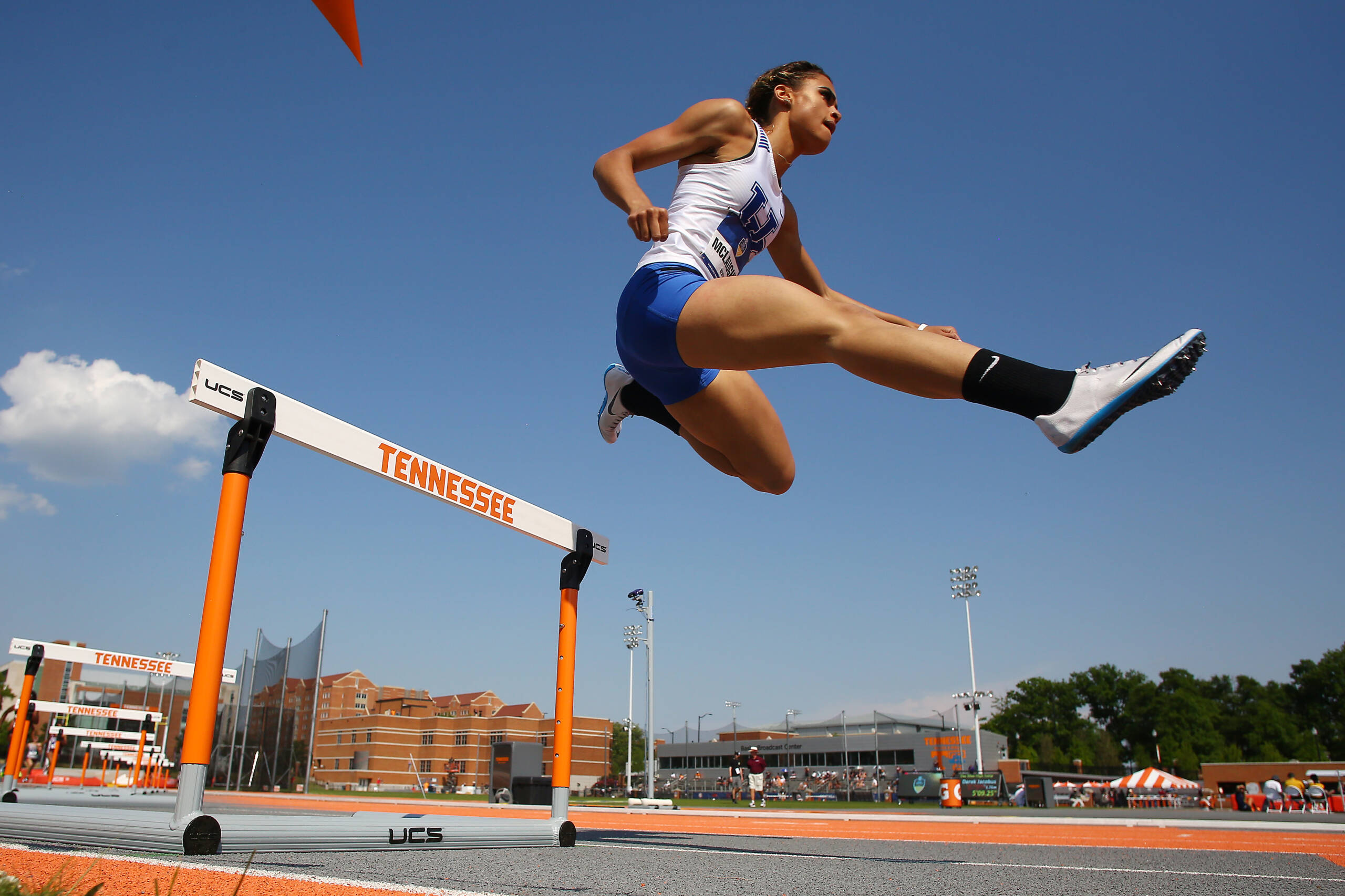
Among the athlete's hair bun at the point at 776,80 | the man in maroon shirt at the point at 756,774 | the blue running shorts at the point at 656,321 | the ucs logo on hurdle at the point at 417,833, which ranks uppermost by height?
the athlete's hair bun at the point at 776,80

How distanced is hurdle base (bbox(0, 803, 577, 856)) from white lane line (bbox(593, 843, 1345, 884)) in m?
0.94

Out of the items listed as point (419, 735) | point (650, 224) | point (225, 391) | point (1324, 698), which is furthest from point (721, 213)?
point (419, 735)

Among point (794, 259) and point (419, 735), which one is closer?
point (794, 259)

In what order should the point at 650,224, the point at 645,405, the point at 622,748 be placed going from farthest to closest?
the point at 622,748
the point at 645,405
the point at 650,224

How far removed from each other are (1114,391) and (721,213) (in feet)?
4.19

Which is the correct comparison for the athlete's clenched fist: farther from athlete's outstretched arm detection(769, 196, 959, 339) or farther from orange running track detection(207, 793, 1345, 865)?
orange running track detection(207, 793, 1345, 865)

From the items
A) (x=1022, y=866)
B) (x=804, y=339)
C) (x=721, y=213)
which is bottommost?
(x=1022, y=866)

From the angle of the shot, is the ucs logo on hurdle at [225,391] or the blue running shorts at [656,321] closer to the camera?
the blue running shorts at [656,321]

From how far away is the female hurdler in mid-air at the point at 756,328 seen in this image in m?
1.78

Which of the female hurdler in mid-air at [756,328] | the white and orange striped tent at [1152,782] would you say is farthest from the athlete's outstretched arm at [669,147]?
the white and orange striped tent at [1152,782]

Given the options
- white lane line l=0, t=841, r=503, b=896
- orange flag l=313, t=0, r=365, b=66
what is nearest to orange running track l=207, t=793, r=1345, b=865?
white lane line l=0, t=841, r=503, b=896

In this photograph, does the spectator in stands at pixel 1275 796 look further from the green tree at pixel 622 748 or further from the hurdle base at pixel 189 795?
the green tree at pixel 622 748

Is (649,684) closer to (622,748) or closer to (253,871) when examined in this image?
(253,871)

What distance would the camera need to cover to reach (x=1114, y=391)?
171cm
